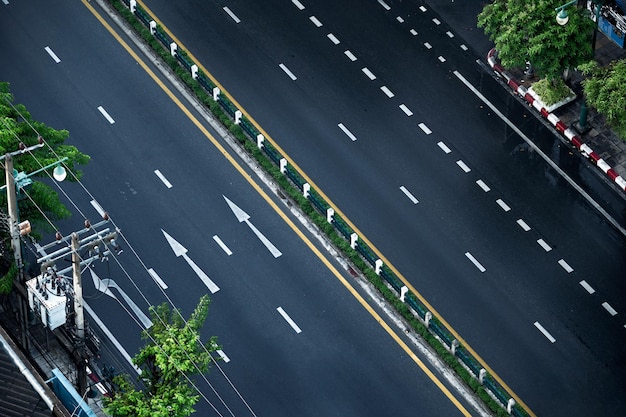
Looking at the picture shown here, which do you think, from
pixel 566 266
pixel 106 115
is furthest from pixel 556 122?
pixel 106 115

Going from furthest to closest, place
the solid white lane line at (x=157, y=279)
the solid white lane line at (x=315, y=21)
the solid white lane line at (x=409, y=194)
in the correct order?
the solid white lane line at (x=315, y=21) → the solid white lane line at (x=409, y=194) → the solid white lane line at (x=157, y=279)

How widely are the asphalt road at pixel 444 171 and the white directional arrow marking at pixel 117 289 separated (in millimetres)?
11620

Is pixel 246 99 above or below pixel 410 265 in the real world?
above

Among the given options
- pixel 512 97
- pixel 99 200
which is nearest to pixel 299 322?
pixel 99 200

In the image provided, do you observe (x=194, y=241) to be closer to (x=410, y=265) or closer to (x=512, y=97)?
(x=410, y=265)

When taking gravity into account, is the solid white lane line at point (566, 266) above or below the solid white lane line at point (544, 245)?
below

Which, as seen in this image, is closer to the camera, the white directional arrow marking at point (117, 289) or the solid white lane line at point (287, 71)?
the white directional arrow marking at point (117, 289)

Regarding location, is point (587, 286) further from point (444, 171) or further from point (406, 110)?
point (406, 110)

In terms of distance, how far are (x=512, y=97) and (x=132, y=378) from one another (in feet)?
85.5

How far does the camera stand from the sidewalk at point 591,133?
8644 cm

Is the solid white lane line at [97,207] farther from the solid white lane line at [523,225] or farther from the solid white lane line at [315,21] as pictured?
the solid white lane line at [523,225]

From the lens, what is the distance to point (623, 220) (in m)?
84.6

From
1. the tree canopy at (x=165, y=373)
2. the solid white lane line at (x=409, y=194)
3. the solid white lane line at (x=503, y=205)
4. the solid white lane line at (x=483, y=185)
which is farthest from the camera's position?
the solid white lane line at (x=483, y=185)

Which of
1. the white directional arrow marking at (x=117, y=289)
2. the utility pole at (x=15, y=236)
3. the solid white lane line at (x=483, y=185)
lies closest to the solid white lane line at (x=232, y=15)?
the solid white lane line at (x=483, y=185)
